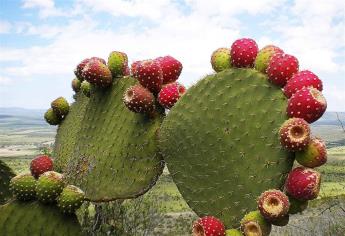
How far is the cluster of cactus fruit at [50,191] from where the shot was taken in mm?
2828

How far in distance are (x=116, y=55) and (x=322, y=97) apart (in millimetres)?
1569

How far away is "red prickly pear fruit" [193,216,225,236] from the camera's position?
2.31m

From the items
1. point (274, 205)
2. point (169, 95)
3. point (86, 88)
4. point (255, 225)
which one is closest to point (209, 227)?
point (255, 225)

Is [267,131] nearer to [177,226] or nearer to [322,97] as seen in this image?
[322,97]

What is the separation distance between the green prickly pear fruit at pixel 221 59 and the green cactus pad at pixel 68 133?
1.30 m

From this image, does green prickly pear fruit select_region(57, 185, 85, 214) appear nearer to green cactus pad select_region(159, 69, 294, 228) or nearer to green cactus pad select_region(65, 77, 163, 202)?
green cactus pad select_region(65, 77, 163, 202)

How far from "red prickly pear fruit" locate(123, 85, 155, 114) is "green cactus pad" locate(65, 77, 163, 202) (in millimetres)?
102

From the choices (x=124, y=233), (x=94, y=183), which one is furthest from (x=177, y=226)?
(x=94, y=183)

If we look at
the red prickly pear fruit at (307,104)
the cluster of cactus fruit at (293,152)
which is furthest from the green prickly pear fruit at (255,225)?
the red prickly pear fruit at (307,104)

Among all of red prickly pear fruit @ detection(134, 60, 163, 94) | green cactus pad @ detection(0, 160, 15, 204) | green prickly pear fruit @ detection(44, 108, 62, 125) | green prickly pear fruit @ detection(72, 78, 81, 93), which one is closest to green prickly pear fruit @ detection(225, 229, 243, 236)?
red prickly pear fruit @ detection(134, 60, 163, 94)

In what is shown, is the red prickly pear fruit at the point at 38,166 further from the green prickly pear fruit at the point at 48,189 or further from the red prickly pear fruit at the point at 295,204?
the red prickly pear fruit at the point at 295,204

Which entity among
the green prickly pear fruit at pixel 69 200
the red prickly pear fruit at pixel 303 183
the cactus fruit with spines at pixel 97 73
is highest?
the cactus fruit with spines at pixel 97 73

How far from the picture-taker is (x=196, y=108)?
2805 mm

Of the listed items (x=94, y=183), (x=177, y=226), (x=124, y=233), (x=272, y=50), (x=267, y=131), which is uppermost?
(x=272, y=50)
